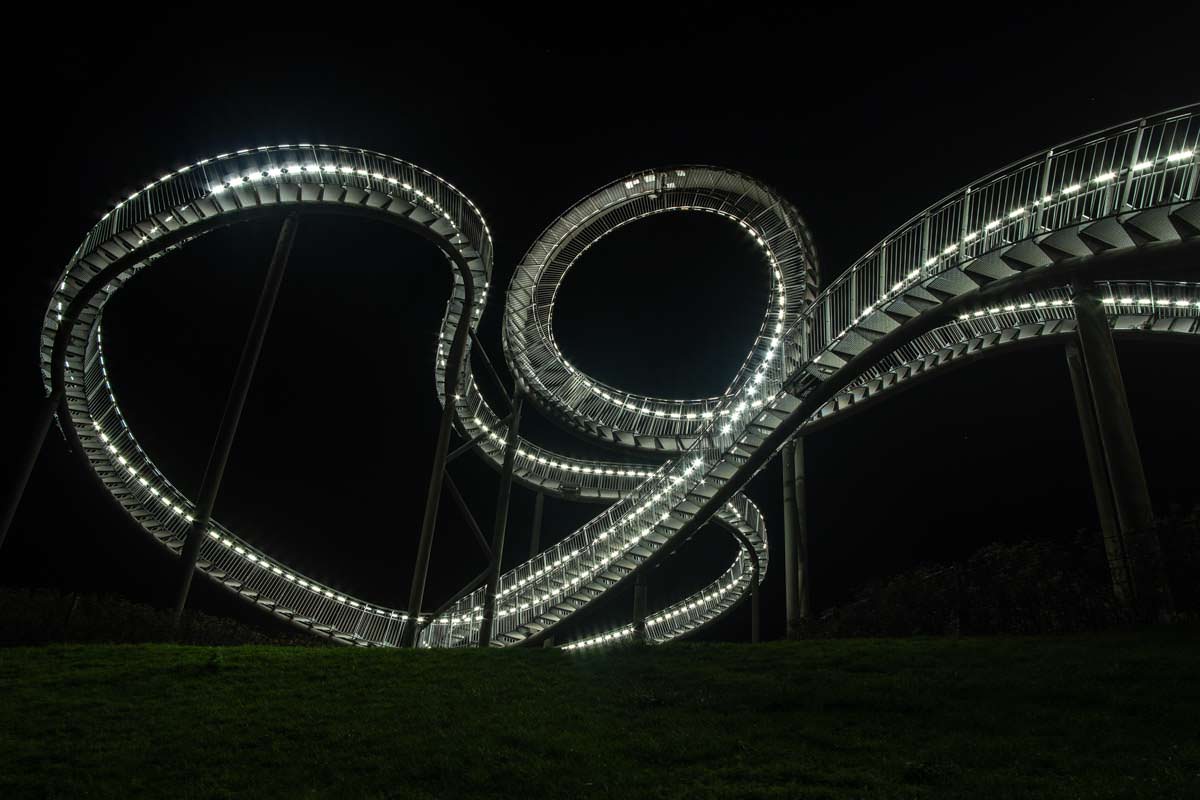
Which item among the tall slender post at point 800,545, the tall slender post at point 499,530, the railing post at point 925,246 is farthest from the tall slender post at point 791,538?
the railing post at point 925,246

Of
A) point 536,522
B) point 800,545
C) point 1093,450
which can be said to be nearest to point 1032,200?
point 1093,450

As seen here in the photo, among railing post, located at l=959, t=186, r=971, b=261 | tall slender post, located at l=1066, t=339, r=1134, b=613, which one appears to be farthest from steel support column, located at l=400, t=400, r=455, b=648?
tall slender post, located at l=1066, t=339, r=1134, b=613

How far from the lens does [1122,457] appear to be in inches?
566

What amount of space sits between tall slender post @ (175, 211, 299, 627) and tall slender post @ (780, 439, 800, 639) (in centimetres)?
1525

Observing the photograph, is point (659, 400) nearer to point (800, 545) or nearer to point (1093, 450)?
point (800, 545)

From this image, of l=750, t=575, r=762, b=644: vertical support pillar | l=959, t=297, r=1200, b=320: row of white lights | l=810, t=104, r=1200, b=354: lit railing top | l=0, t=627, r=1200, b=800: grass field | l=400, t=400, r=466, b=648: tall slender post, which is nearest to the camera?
l=0, t=627, r=1200, b=800: grass field

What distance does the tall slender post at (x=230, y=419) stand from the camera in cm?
1723

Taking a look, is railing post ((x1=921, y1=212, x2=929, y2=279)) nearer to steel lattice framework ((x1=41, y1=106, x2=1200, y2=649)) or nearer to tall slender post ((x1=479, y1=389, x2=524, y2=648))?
steel lattice framework ((x1=41, y1=106, x2=1200, y2=649))

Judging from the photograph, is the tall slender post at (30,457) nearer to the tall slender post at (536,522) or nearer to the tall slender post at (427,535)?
the tall slender post at (427,535)

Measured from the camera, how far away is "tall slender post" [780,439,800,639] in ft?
79.9

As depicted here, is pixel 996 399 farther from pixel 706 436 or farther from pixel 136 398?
pixel 136 398

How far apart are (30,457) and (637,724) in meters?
18.5

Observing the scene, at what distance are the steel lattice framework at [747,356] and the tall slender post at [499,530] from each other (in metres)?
0.83

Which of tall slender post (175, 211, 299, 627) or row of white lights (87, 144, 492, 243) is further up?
row of white lights (87, 144, 492, 243)
